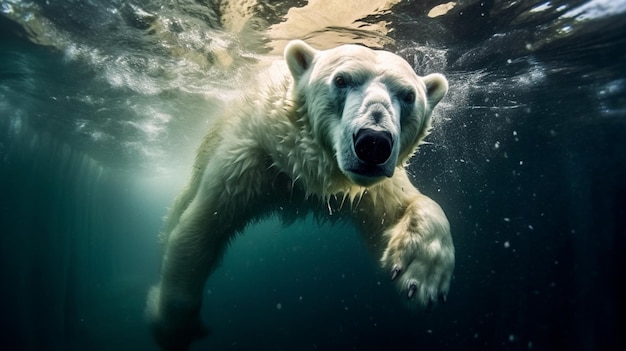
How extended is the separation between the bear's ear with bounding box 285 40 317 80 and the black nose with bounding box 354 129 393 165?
4.24 feet

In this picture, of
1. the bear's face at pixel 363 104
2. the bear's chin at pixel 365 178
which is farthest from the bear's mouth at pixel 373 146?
the bear's chin at pixel 365 178

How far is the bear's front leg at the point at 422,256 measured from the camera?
2.86 m

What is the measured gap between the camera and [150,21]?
7.70 meters

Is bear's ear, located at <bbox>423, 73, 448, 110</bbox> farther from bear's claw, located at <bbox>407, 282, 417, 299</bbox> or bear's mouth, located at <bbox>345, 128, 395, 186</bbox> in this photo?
bear's claw, located at <bbox>407, 282, 417, 299</bbox>

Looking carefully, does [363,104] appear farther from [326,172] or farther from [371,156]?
[326,172]

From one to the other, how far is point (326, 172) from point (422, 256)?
100cm

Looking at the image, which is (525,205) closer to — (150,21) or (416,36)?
(416,36)

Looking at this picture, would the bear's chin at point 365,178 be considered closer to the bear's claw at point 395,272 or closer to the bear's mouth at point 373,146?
the bear's mouth at point 373,146

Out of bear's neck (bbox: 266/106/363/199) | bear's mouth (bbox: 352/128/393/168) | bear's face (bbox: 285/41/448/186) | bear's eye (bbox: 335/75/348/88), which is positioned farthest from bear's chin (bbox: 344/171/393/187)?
bear's eye (bbox: 335/75/348/88)

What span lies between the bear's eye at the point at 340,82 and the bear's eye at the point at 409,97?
0.47m

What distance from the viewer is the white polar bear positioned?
2.81 metres

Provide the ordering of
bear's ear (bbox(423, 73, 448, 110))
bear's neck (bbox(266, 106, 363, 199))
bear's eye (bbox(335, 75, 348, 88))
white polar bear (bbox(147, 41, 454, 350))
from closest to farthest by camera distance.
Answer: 1. white polar bear (bbox(147, 41, 454, 350))
2. bear's eye (bbox(335, 75, 348, 88))
3. bear's neck (bbox(266, 106, 363, 199))
4. bear's ear (bbox(423, 73, 448, 110))

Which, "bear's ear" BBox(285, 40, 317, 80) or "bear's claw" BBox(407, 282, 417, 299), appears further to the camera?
"bear's ear" BBox(285, 40, 317, 80)

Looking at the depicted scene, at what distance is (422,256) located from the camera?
3.01 m
